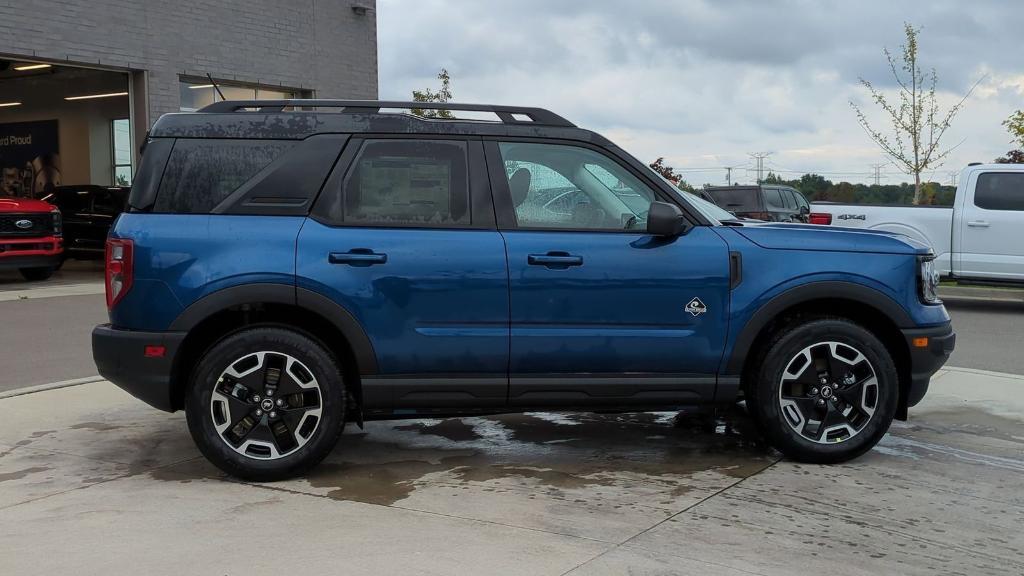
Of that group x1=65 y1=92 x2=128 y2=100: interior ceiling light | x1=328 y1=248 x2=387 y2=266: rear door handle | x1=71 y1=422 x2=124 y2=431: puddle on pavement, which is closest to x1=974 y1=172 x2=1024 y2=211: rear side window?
x1=328 y1=248 x2=387 y2=266: rear door handle

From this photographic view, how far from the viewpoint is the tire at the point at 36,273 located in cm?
1866

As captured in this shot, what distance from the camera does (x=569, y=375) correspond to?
522 cm

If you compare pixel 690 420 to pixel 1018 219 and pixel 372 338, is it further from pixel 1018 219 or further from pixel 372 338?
pixel 1018 219

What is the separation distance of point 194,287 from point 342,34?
18741 millimetres

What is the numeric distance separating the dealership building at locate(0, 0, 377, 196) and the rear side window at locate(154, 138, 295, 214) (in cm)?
1104

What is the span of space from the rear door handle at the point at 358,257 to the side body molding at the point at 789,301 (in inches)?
75.7

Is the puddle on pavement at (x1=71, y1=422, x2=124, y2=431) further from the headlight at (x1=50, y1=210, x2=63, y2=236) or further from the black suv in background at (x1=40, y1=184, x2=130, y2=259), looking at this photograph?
the black suv in background at (x1=40, y1=184, x2=130, y2=259)

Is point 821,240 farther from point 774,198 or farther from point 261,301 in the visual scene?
point 774,198

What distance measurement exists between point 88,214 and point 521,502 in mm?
19613

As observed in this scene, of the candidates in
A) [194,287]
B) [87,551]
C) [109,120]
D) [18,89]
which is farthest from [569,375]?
[18,89]

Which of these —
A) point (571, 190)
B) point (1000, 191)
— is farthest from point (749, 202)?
point (571, 190)

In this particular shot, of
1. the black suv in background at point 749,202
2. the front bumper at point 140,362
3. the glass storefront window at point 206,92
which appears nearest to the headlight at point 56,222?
the glass storefront window at point 206,92

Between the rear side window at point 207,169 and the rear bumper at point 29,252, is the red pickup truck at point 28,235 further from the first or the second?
the rear side window at point 207,169

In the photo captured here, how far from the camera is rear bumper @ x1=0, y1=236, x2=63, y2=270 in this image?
1736cm
